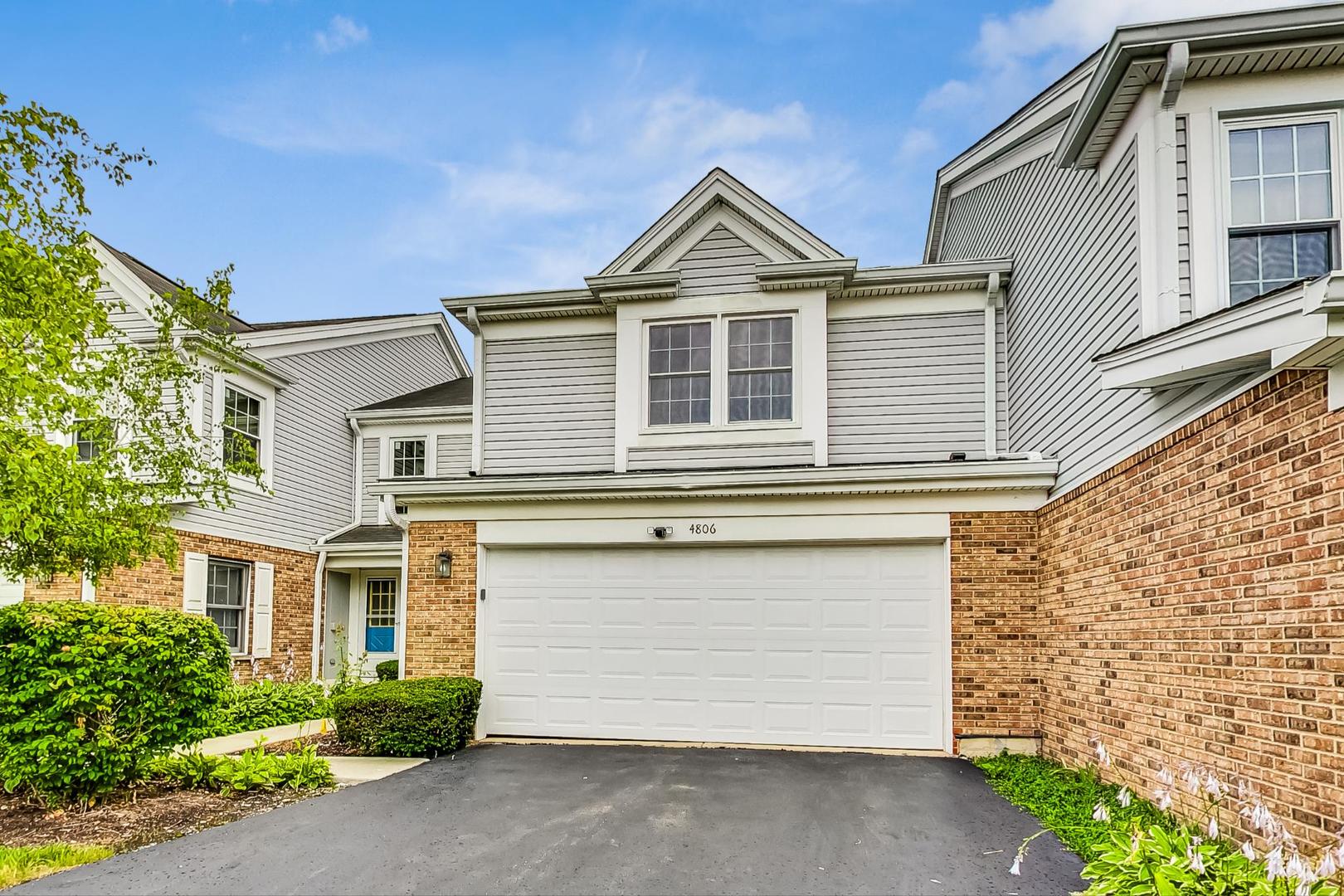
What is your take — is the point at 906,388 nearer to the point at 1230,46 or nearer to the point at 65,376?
the point at 1230,46

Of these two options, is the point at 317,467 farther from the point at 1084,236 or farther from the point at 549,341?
the point at 1084,236

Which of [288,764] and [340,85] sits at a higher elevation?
[340,85]

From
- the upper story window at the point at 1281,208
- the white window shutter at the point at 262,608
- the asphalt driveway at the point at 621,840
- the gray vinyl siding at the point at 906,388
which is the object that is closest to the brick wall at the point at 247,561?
the white window shutter at the point at 262,608

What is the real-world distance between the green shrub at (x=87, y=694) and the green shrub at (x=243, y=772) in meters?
0.47

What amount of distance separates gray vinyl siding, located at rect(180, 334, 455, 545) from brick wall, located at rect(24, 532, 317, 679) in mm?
260

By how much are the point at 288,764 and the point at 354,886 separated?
3077 mm

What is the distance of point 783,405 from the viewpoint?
36.6ft

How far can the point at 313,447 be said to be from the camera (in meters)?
16.6

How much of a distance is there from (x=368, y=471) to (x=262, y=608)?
3731 mm

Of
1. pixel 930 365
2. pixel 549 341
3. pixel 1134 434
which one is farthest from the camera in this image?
pixel 549 341

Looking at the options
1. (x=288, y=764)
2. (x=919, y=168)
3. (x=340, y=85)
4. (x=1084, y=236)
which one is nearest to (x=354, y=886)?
(x=288, y=764)

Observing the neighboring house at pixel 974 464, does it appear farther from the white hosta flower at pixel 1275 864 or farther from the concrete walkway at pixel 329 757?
the concrete walkway at pixel 329 757

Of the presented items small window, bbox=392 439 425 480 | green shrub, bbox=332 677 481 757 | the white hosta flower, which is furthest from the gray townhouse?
small window, bbox=392 439 425 480

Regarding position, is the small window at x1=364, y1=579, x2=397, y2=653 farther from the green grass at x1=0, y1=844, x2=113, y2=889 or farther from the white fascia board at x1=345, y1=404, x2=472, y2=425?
the green grass at x1=0, y1=844, x2=113, y2=889
